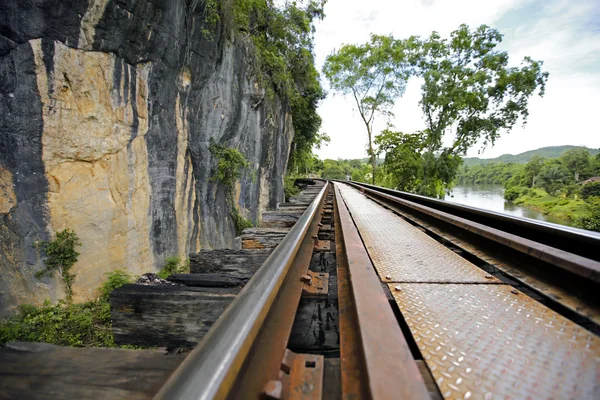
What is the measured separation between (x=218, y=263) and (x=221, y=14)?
9661 mm

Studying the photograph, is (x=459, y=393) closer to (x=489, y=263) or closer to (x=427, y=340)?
(x=427, y=340)

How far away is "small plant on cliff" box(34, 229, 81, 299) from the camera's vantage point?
17.1 ft

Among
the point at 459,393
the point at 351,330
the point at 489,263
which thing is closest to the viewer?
the point at 459,393

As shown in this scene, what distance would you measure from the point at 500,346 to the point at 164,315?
1.39 meters

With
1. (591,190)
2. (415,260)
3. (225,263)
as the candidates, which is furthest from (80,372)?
(591,190)

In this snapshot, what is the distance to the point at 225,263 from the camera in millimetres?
1784

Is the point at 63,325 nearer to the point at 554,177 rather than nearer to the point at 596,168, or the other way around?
the point at 554,177

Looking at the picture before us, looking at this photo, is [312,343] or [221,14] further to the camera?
[221,14]

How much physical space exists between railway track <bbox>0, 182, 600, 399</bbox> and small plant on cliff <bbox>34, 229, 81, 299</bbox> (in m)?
5.77

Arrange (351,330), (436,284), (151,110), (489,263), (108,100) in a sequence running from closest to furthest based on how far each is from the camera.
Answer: (351,330), (436,284), (489,263), (108,100), (151,110)

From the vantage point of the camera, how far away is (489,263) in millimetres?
1752

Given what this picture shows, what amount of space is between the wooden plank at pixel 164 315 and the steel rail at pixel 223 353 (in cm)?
26

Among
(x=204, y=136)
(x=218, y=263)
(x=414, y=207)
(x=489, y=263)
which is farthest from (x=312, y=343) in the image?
(x=204, y=136)

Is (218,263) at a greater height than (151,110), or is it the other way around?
(151,110)
